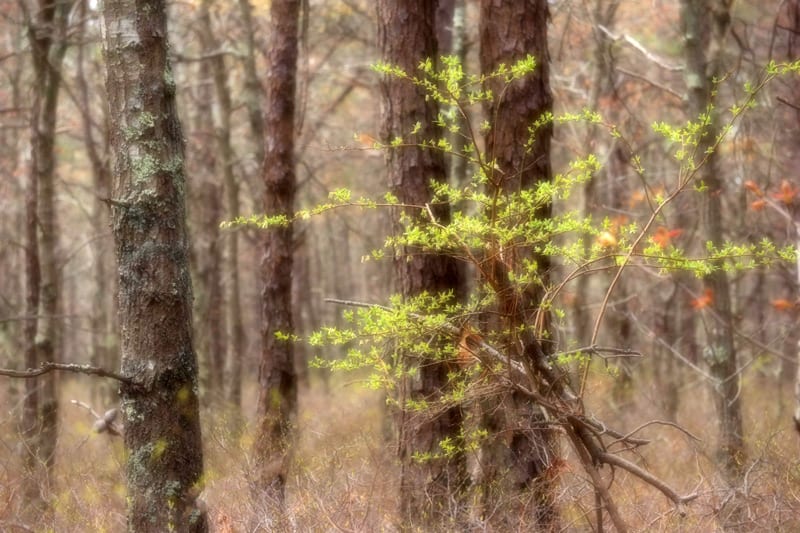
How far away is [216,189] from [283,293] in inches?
326

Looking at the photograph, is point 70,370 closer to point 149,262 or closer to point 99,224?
point 149,262

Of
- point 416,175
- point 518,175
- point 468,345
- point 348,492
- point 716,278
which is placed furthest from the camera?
point 716,278

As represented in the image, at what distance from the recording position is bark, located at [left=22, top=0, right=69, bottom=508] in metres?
9.06

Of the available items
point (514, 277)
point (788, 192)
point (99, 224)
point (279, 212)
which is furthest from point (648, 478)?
point (99, 224)

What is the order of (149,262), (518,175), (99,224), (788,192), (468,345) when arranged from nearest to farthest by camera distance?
1. (149,262)
2. (468,345)
3. (518,175)
4. (788,192)
5. (99,224)

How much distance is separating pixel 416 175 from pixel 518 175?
1462mm

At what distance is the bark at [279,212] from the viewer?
880 cm

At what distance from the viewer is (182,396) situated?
185 inches

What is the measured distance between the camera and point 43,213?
963 centimetres

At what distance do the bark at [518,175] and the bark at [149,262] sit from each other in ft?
6.58

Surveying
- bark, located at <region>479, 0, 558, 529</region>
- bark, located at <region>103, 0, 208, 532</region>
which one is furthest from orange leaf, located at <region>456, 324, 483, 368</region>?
bark, located at <region>103, 0, 208, 532</region>

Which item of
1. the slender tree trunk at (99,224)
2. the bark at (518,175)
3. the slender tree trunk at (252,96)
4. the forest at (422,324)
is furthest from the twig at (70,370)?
the slender tree trunk at (252,96)

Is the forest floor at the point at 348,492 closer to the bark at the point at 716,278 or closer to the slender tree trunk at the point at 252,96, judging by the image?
the bark at the point at 716,278

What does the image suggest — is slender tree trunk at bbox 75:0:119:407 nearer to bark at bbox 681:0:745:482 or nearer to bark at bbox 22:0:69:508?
bark at bbox 22:0:69:508
